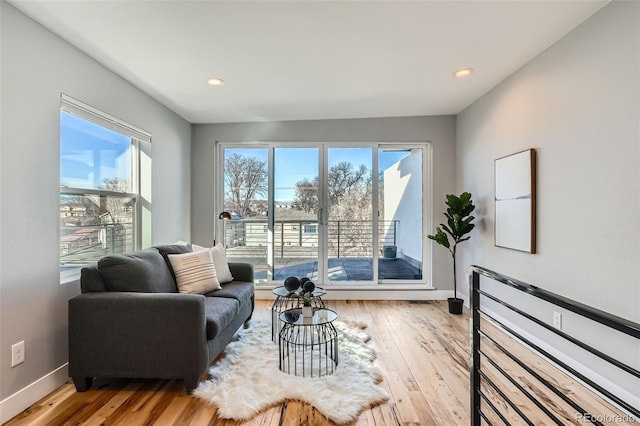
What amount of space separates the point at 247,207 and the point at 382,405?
317 centimetres

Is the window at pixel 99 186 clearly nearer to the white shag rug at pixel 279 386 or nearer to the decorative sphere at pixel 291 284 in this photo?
the white shag rug at pixel 279 386

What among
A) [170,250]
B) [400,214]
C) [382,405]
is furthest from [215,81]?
[382,405]

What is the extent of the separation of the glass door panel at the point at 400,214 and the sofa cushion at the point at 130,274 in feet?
9.57

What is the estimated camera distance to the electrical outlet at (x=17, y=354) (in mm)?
1955

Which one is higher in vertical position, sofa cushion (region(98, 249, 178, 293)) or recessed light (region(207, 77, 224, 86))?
recessed light (region(207, 77, 224, 86))

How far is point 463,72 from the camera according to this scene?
3006 mm

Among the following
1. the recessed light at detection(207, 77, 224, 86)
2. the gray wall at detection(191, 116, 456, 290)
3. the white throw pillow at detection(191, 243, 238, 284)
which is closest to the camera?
the recessed light at detection(207, 77, 224, 86)

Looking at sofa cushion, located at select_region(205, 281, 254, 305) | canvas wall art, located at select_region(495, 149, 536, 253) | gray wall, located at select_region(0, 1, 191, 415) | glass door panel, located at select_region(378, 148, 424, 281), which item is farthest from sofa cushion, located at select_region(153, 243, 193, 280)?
canvas wall art, located at select_region(495, 149, 536, 253)

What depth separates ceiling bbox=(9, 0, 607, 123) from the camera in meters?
2.04

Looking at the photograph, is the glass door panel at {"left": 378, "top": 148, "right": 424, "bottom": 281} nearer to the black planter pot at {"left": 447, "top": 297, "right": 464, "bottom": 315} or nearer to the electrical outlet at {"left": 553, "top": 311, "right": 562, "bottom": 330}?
the black planter pot at {"left": 447, "top": 297, "right": 464, "bottom": 315}

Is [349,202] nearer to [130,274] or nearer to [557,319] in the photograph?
[557,319]

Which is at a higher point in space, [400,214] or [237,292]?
[400,214]

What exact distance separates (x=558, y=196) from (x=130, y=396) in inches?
132

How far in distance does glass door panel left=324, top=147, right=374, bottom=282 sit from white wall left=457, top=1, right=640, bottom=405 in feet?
5.91
